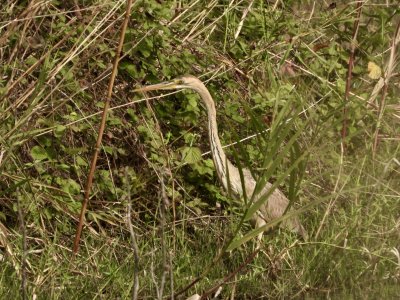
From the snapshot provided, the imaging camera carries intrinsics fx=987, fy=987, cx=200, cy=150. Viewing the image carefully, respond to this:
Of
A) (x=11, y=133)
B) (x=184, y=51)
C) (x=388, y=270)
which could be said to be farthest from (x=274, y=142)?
(x=184, y=51)

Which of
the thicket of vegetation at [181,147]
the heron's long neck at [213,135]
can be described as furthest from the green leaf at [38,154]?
the heron's long neck at [213,135]

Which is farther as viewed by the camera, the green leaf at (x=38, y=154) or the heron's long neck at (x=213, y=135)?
the heron's long neck at (x=213, y=135)

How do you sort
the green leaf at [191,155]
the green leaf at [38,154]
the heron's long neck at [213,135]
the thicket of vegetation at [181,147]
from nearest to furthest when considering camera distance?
the thicket of vegetation at [181,147] → the green leaf at [38,154] → the heron's long neck at [213,135] → the green leaf at [191,155]

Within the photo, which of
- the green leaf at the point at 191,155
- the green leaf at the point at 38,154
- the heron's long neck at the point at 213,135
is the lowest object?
the green leaf at the point at 191,155

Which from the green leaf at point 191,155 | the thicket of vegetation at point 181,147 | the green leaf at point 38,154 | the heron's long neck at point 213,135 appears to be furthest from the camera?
the green leaf at point 191,155

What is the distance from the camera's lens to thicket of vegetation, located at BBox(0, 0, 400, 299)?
4.98 metres

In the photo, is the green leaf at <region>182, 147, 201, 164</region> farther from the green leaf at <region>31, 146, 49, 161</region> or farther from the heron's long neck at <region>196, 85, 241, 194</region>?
the green leaf at <region>31, 146, 49, 161</region>

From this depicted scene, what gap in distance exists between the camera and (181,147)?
20.8ft

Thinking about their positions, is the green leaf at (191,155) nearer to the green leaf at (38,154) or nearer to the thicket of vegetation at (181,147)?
the thicket of vegetation at (181,147)

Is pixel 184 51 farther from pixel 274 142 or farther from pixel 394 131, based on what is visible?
pixel 274 142

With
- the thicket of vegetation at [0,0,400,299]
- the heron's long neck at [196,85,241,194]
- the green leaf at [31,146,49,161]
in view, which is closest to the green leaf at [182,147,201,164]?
the thicket of vegetation at [0,0,400,299]

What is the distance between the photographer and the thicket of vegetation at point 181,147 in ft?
16.4

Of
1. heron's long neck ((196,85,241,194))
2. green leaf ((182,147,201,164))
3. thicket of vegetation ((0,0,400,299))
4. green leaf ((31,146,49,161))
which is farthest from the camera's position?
green leaf ((182,147,201,164))

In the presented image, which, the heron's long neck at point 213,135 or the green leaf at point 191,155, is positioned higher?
the heron's long neck at point 213,135
